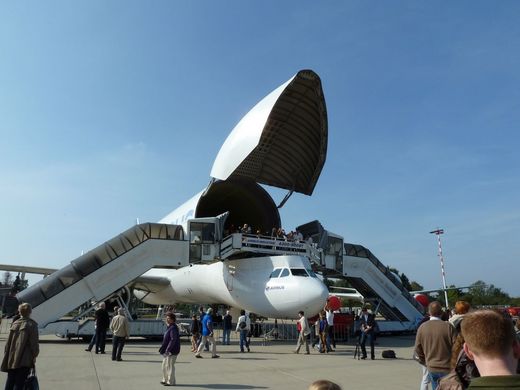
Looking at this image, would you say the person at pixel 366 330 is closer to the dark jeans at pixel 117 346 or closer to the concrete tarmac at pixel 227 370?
the concrete tarmac at pixel 227 370

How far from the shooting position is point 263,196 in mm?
25234

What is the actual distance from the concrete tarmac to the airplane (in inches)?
106

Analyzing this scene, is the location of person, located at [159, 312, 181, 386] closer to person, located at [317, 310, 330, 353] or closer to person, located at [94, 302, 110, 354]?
person, located at [94, 302, 110, 354]

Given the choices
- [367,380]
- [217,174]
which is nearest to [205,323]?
[367,380]

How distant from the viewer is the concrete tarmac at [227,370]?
29.8ft

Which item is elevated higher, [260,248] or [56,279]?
[260,248]

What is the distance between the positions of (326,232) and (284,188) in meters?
3.54

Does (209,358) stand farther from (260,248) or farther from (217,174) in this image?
(217,174)

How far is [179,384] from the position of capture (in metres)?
9.17

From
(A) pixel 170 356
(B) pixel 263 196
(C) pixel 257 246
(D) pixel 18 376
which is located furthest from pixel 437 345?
(B) pixel 263 196

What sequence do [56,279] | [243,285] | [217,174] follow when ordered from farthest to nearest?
1. [217,174]
2. [243,285]
3. [56,279]

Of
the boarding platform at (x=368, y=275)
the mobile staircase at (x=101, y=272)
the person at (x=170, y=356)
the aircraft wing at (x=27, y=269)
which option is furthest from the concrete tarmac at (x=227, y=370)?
the aircraft wing at (x=27, y=269)

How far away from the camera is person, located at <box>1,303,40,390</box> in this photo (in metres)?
5.94

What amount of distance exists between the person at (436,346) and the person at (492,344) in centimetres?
404
